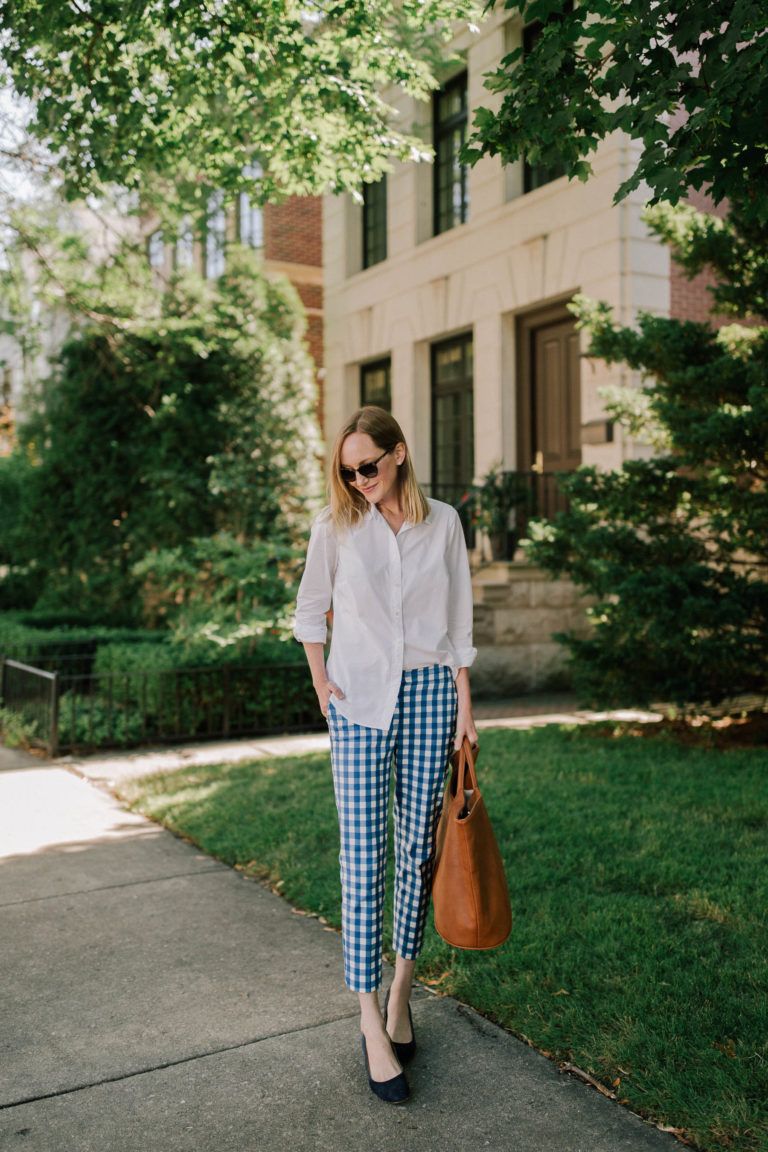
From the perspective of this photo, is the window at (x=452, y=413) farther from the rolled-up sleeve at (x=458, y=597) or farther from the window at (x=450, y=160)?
the rolled-up sleeve at (x=458, y=597)

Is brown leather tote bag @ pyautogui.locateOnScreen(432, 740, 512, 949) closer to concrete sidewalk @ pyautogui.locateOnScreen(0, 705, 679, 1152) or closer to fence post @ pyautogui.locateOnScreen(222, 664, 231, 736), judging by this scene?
concrete sidewalk @ pyautogui.locateOnScreen(0, 705, 679, 1152)

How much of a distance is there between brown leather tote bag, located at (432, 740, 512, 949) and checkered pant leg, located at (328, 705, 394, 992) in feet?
0.65

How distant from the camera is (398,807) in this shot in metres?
3.21

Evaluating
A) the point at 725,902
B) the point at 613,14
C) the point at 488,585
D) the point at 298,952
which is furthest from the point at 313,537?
the point at 488,585

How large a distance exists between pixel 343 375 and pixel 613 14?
12725mm

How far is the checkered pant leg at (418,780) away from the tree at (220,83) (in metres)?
3.71

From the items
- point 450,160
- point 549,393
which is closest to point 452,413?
point 549,393

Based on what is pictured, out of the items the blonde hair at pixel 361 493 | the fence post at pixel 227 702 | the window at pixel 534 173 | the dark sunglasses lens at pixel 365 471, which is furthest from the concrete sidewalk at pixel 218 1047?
the window at pixel 534 173

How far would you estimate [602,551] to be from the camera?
7375mm

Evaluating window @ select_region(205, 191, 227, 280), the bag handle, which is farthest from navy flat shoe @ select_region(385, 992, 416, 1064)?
window @ select_region(205, 191, 227, 280)

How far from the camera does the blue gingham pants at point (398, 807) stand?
304cm

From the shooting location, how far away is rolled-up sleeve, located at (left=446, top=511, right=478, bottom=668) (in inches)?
126

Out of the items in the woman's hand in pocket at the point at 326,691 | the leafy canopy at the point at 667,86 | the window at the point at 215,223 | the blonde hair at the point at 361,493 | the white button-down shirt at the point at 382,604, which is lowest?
the woman's hand in pocket at the point at 326,691

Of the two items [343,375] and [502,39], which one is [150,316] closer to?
[343,375]
